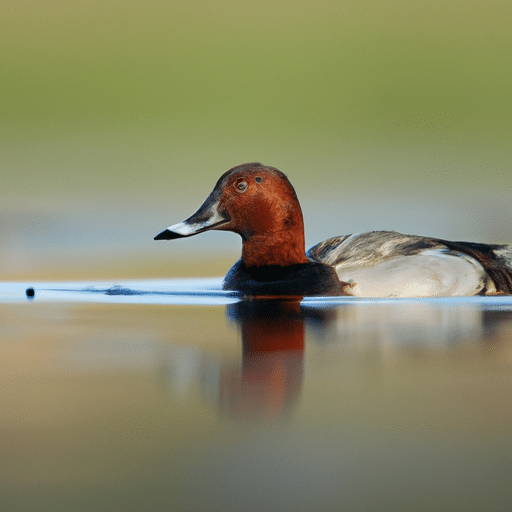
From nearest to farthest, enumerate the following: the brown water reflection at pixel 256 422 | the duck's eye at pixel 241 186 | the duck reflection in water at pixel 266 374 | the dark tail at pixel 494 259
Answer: the brown water reflection at pixel 256 422 → the duck reflection in water at pixel 266 374 → the dark tail at pixel 494 259 → the duck's eye at pixel 241 186

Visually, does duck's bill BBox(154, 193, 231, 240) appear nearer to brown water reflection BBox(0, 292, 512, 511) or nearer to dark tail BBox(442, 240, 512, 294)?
dark tail BBox(442, 240, 512, 294)

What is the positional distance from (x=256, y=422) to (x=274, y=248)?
215 cm

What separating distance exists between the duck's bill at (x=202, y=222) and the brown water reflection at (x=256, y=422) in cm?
150

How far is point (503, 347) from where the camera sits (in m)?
0.94

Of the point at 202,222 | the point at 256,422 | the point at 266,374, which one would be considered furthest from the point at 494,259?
the point at 256,422

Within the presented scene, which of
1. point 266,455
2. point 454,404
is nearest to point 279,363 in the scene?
point 454,404

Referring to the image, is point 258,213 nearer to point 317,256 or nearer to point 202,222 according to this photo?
point 202,222

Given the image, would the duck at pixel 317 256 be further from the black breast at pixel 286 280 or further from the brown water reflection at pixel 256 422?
the brown water reflection at pixel 256 422

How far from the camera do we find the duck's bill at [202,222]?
2.56m

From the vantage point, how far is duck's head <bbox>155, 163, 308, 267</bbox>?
264 centimetres

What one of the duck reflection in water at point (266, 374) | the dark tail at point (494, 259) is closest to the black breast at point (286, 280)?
the dark tail at point (494, 259)

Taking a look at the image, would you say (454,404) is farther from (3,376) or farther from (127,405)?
(3,376)

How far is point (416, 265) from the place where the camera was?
2.39 metres

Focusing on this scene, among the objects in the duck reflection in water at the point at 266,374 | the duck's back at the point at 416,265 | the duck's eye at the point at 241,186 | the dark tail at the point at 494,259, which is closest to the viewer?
the duck reflection in water at the point at 266,374
